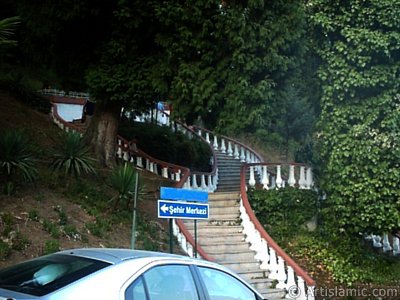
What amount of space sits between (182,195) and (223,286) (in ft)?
8.86

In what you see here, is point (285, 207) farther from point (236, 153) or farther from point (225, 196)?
point (236, 153)

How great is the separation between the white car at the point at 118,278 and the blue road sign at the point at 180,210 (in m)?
2.23

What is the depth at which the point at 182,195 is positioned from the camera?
7562 mm

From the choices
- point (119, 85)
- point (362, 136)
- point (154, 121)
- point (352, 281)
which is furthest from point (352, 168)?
point (154, 121)

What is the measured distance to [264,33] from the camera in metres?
11.1

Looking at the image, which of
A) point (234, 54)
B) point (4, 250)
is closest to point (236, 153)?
point (234, 54)

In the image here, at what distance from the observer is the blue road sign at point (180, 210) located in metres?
7.13

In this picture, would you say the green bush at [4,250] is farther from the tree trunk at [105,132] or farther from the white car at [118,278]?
the tree trunk at [105,132]

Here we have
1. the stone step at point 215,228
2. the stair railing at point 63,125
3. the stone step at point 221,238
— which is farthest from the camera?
the stair railing at point 63,125

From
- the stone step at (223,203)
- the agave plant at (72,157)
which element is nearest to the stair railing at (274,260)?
the stone step at (223,203)

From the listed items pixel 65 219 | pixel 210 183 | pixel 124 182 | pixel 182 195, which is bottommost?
pixel 65 219

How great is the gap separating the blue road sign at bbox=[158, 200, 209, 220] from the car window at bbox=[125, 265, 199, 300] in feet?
7.95

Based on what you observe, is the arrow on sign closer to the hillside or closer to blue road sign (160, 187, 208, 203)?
blue road sign (160, 187, 208, 203)

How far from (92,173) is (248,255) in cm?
418
